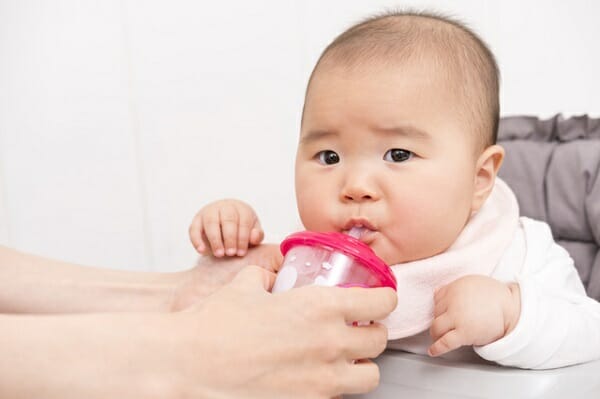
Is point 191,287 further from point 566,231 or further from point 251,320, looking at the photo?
point 566,231

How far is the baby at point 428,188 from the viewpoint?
0.77 m

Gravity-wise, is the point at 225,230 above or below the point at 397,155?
below

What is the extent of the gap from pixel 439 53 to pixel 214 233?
1.18ft

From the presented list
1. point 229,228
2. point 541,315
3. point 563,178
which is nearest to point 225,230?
point 229,228

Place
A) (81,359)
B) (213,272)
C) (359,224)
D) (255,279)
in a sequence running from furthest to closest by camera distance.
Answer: (213,272) → (359,224) → (255,279) → (81,359)

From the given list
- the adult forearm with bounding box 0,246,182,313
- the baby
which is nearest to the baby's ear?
the baby

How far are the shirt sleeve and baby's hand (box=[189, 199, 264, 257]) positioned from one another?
0.35 metres

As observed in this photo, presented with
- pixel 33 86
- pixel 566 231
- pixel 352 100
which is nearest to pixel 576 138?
pixel 566 231

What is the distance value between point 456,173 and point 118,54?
76 centimetres

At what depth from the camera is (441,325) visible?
75cm

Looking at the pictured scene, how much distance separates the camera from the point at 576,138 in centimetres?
119

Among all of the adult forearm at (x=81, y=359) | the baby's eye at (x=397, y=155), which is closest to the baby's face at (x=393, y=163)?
the baby's eye at (x=397, y=155)

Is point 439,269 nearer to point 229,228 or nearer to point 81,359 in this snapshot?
point 229,228

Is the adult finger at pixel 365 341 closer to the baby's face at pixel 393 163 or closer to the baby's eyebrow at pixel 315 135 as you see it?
the baby's face at pixel 393 163
